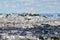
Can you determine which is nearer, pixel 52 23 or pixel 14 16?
pixel 52 23

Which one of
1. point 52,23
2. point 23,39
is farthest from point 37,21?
point 23,39

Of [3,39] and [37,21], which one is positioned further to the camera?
[37,21]

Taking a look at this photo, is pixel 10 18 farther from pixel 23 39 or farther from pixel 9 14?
pixel 23 39

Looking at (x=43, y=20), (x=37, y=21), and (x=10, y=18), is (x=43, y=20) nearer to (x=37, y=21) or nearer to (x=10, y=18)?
(x=37, y=21)

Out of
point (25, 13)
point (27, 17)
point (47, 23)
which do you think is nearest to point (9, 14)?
point (25, 13)

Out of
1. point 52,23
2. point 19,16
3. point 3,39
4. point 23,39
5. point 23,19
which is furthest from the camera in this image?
point 19,16

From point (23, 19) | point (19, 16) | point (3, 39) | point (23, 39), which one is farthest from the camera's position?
point (19, 16)

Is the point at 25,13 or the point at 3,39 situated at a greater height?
the point at 3,39

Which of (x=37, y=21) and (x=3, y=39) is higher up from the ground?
(x=3, y=39)

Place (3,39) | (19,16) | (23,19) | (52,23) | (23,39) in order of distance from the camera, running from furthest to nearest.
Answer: (19,16) < (23,19) < (52,23) < (23,39) < (3,39)
